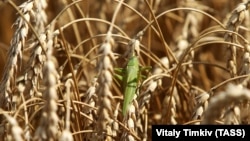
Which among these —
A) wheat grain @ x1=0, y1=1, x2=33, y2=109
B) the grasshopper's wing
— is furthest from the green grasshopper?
wheat grain @ x1=0, y1=1, x2=33, y2=109

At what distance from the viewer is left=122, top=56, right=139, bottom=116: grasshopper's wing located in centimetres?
151

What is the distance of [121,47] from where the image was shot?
3.12 metres

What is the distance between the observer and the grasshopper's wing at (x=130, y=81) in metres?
1.51

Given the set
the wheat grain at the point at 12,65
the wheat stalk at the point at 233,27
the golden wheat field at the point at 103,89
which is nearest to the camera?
the golden wheat field at the point at 103,89

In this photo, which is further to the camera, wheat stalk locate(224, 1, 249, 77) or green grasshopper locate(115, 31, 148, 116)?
wheat stalk locate(224, 1, 249, 77)

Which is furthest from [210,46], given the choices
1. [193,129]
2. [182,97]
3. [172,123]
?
[193,129]

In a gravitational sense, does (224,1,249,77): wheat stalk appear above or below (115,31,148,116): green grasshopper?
above

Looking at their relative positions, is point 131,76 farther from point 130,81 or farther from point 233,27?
point 233,27

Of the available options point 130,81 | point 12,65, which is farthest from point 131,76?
point 12,65

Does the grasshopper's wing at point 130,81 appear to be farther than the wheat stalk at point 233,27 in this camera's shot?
No

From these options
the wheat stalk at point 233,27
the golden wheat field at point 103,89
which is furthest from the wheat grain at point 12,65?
the wheat stalk at point 233,27

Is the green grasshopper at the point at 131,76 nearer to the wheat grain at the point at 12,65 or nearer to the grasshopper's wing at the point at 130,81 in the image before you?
the grasshopper's wing at the point at 130,81

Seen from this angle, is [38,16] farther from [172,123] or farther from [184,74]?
[184,74]

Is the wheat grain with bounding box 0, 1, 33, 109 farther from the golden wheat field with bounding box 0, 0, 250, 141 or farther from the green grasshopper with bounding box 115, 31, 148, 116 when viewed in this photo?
the green grasshopper with bounding box 115, 31, 148, 116
